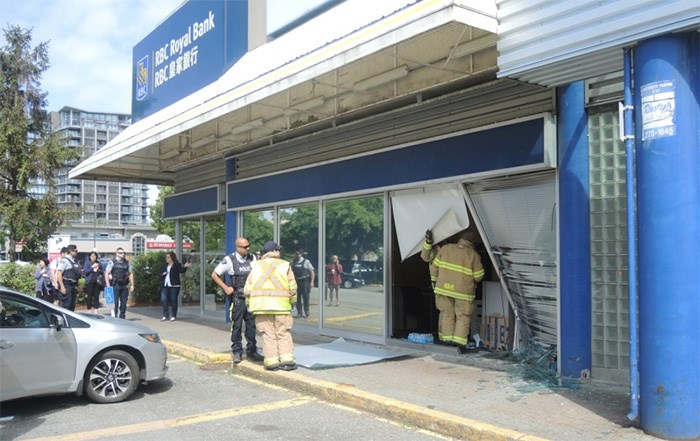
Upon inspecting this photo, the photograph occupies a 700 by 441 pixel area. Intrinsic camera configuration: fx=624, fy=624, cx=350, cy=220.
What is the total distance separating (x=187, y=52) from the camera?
14.7m

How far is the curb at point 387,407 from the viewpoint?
523cm

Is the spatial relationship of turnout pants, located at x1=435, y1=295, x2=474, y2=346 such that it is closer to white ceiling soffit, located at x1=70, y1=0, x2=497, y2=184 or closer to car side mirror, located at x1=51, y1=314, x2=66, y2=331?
white ceiling soffit, located at x1=70, y1=0, x2=497, y2=184

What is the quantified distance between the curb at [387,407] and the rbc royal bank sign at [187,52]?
7.26m

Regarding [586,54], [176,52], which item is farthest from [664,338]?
[176,52]

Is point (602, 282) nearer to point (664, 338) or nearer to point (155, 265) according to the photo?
point (664, 338)

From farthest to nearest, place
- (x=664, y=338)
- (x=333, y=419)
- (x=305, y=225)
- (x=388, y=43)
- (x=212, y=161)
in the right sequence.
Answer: (x=212, y=161) → (x=305, y=225) → (x=388, y=43) → (x=333, y=419) → (x=664, y=338)

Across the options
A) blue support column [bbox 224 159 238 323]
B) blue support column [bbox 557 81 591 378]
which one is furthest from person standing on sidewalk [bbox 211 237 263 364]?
blue support column [bbox 224 159 238 323]

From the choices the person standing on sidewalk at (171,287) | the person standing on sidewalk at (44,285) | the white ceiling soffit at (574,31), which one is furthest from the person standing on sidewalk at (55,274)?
the white ceiling soffit at (574,31)

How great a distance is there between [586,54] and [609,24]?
304mm

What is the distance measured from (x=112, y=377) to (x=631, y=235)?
5358 millimetres

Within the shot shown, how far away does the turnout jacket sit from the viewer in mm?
8867

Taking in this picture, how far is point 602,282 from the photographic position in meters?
6.85

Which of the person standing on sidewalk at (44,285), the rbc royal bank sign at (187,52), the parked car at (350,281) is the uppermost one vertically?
the rbc royal bank sign at (187,52)

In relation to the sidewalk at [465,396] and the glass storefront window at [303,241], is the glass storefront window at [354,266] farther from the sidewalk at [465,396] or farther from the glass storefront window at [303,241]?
the sidewalk at [465,396]
